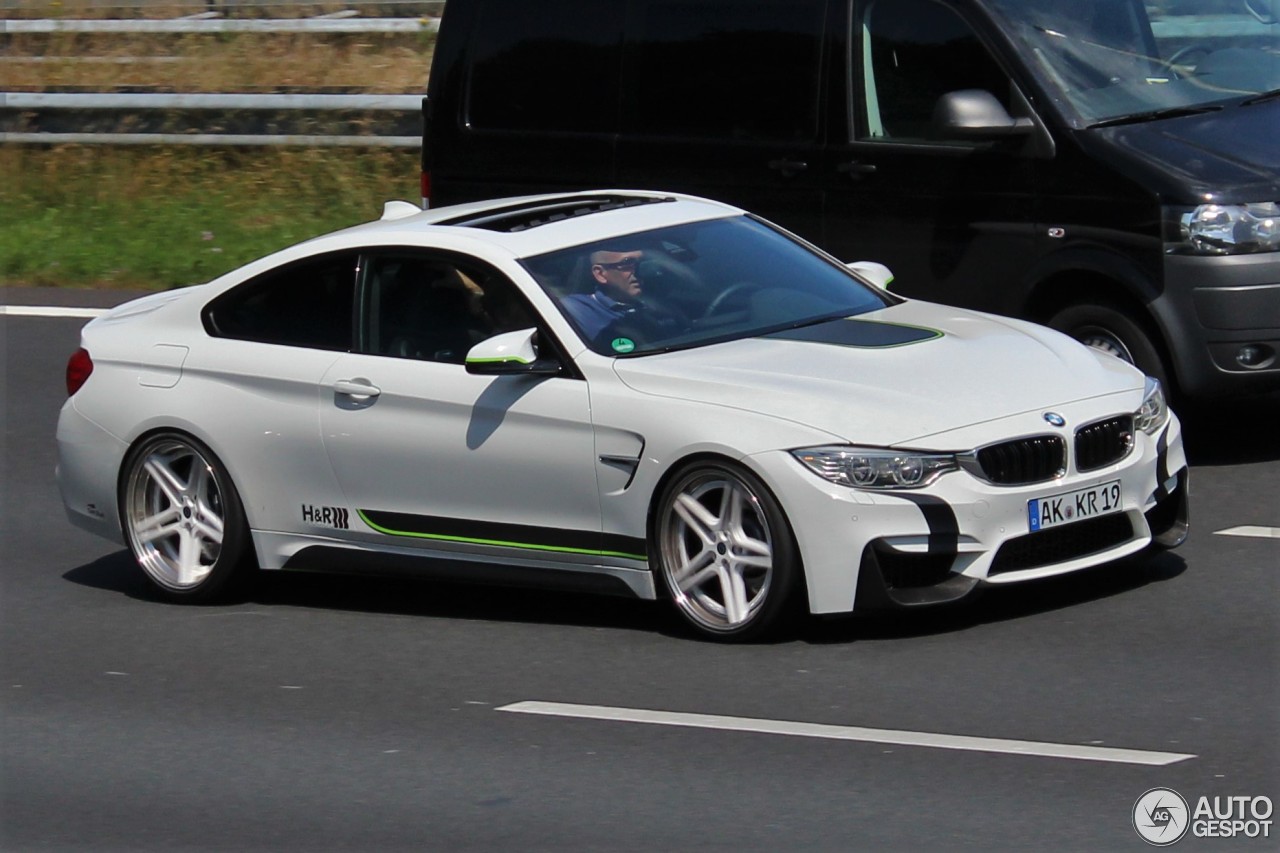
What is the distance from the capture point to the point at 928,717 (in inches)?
248

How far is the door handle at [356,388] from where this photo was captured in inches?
311

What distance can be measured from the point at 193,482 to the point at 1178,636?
3.79 meters

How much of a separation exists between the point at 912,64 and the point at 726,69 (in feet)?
3.10

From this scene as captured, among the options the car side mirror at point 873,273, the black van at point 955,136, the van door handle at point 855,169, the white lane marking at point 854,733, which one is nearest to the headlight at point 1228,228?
the black van at point 955,136

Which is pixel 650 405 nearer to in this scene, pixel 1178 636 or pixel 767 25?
pixel 1178 636

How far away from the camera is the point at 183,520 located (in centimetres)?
848

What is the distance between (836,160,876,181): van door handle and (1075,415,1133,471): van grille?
2.92 meters

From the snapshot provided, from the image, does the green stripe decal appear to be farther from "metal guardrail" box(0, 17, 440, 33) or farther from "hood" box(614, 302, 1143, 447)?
"metal guardrail" box(0, 17, 440, 33)

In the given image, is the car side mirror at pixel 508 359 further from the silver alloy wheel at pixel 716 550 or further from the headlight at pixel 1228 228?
the headlight at pixel 1228 228

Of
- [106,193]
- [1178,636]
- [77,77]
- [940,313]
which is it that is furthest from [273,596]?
[77,77]

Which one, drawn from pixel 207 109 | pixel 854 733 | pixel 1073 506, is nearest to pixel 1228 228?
pixel 1073 506

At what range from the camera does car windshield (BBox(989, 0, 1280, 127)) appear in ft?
31.7

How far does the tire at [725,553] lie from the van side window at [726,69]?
137 inches

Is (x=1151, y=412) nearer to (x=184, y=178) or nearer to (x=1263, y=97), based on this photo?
(x=1263, y=97)
